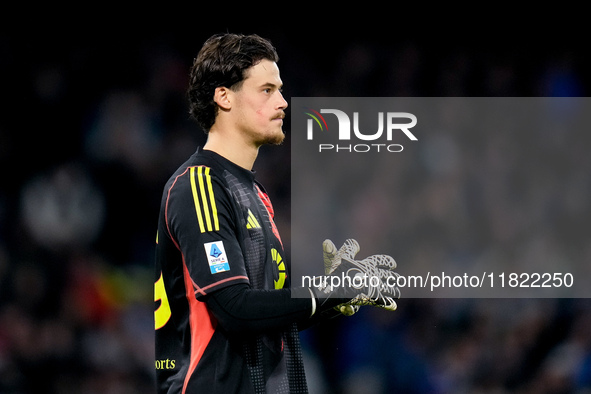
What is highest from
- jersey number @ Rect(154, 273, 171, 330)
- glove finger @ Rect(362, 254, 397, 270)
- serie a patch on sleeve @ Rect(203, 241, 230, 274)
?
glove finger @ Rect(362, 254, 397, 270)

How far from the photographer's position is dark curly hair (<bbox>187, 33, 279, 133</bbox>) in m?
2.36

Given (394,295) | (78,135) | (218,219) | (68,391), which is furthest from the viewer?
(78,135)

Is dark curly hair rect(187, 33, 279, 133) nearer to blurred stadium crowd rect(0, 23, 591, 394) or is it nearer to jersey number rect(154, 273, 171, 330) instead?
jersey number rect(154, 273, 171, 330)

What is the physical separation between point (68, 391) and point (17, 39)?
8.43ft

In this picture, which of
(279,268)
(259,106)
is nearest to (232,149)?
(259,106)

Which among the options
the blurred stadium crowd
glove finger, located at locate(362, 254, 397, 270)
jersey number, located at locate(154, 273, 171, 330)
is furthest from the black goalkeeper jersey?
the blurred stadium crowd

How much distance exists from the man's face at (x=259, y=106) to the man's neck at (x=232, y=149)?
4 cm

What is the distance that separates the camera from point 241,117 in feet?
7.70

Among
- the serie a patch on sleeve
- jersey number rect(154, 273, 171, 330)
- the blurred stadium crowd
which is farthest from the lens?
the blurred stadium crowd

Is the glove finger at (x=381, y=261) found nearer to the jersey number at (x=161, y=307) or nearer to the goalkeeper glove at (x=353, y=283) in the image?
the goalkeeper glove at (x=353, y=283)

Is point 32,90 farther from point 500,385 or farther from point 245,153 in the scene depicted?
point 500,385

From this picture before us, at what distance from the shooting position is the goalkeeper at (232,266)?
2059 mm

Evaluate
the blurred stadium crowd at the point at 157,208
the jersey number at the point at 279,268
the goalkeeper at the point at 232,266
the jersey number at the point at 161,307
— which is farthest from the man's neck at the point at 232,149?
the blurred stadium crowd at the point at 157,208

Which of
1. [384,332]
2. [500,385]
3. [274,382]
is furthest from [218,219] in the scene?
[500,385]
